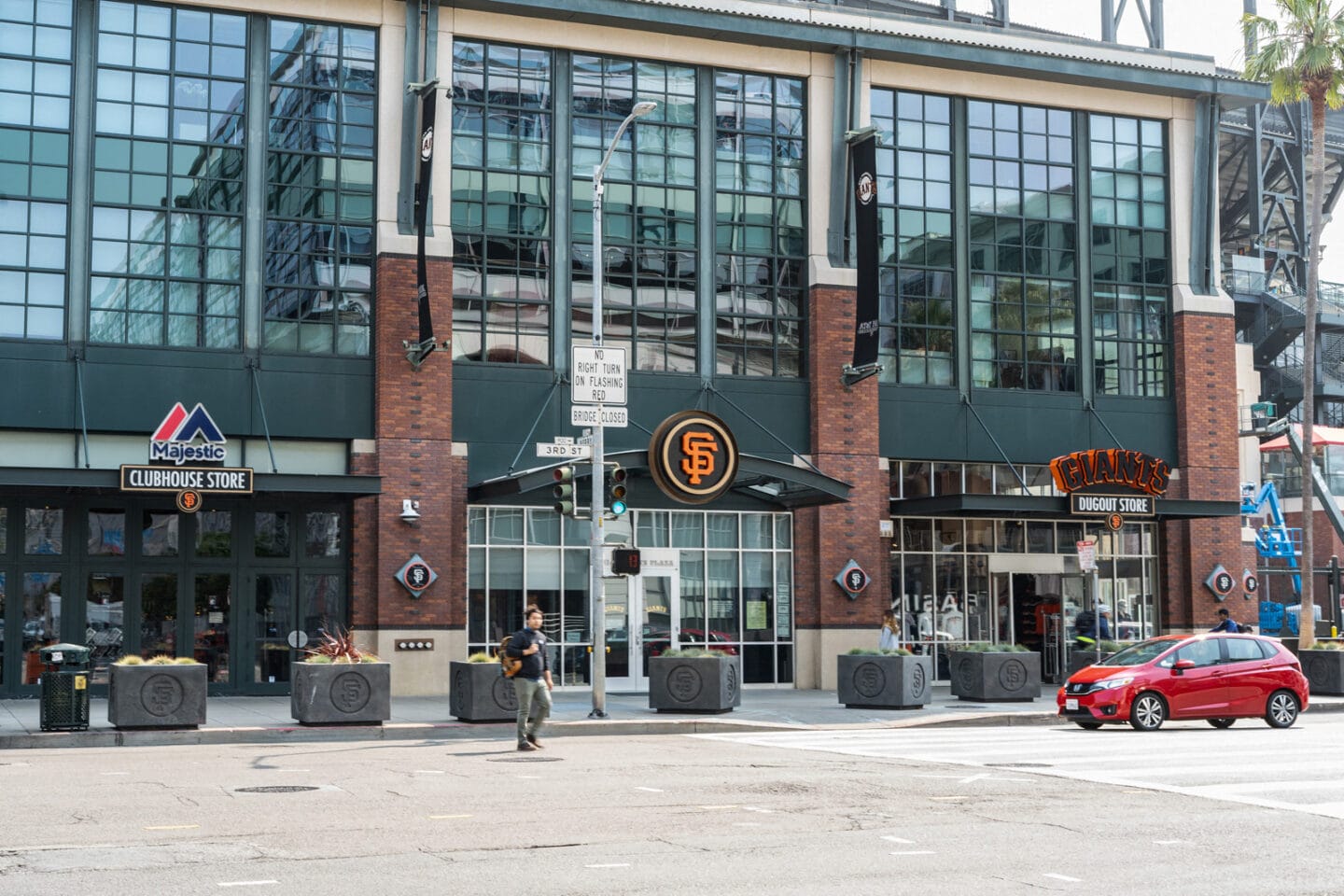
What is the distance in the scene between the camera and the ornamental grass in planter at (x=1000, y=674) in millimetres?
27875

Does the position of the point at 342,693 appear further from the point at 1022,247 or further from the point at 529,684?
the point at 1022,247

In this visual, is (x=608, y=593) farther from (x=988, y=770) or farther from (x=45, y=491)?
(x=988, y=770)

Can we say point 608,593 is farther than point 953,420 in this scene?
No

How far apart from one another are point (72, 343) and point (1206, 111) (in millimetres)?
26489

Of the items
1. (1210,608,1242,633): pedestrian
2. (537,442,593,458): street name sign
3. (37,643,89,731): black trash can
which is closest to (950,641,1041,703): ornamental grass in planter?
(1210,608,1242,633): pedestrian

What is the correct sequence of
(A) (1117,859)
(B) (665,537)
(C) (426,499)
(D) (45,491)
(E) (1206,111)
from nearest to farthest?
(A) (1117,859), (D) (45,491), (C) (426,499), (B) (665,537), (E) (1206,111)

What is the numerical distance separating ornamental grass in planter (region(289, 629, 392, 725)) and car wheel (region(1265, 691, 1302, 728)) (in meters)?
13.3

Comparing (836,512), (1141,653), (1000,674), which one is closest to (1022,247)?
(836,512)

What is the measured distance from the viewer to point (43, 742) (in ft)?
66.0

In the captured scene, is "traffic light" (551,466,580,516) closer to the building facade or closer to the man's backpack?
the man's backpack

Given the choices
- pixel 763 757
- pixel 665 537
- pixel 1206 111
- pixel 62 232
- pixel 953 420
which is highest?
pixel 1206 111

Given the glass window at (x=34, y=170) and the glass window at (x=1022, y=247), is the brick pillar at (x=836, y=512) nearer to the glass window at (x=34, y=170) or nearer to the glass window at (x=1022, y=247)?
the glass window at (x=1022, y=247)

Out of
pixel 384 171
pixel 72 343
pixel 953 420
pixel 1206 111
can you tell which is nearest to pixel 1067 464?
pixel 953 420

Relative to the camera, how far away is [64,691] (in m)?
20.6
